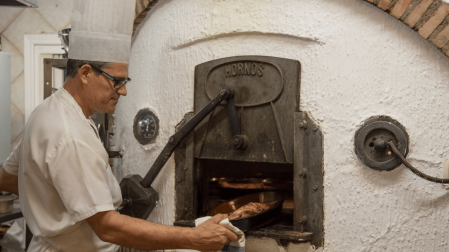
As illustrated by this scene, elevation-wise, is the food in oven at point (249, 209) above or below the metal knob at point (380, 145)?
below

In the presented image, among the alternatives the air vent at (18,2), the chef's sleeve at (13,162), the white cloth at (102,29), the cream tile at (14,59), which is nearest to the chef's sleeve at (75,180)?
the white cloth at (102,29)

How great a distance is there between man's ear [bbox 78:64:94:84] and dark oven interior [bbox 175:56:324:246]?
3.10ft

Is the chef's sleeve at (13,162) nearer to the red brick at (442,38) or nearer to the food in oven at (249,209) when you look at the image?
the food in oven at (249,209)

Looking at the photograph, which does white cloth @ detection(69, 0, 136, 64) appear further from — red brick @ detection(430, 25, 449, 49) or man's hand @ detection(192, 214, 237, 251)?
red brick @ detection(430, 25, 449, 49)

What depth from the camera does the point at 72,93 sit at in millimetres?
1734

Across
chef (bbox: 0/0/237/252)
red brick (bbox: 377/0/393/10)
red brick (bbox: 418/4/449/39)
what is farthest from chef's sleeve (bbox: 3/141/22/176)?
red brick (bbox: 418/4/449/39)

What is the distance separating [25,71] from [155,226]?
2712 millimetres

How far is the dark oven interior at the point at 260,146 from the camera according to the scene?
231cm

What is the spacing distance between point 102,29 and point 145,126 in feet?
3.25

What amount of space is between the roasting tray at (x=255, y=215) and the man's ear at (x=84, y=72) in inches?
41.5

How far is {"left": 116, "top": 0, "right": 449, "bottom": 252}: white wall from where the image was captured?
2061 millimetres

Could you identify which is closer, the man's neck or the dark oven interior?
the man's neck

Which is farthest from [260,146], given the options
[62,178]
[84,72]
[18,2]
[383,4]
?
[18,2]

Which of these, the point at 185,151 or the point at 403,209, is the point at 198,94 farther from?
the point at 403,209
